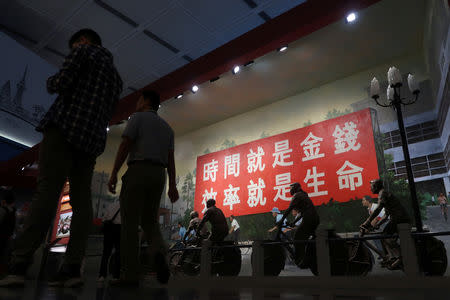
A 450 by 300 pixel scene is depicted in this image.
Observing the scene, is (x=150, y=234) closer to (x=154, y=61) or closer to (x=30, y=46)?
(x=154, y=61)

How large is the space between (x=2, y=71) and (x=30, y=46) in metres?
0.97

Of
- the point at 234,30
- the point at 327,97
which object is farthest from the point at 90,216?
the point at 327,97

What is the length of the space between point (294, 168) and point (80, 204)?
272 inches

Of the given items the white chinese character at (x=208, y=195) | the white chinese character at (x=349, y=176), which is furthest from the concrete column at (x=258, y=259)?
the white chinese character at (x=208, y=195)

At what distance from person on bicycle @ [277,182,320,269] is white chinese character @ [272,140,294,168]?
4.01m

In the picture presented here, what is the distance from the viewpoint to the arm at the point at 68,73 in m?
1.77

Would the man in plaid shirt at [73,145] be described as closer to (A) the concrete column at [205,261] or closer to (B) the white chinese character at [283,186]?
(A) the concrete column at [205,261]

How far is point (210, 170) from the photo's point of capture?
10.4 metres

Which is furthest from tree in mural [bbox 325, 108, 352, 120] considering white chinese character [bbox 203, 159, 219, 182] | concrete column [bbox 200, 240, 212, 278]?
concrete column [bbox 200, 240, 212, 278]

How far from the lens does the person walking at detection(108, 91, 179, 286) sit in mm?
1885

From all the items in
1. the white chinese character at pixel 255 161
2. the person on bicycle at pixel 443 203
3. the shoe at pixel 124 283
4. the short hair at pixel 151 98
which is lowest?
the shoe at pixel 124 283

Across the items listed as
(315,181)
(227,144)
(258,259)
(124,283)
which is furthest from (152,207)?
(227,144)

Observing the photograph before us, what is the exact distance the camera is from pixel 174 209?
35.9 feet

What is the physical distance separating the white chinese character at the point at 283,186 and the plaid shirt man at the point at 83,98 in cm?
678
